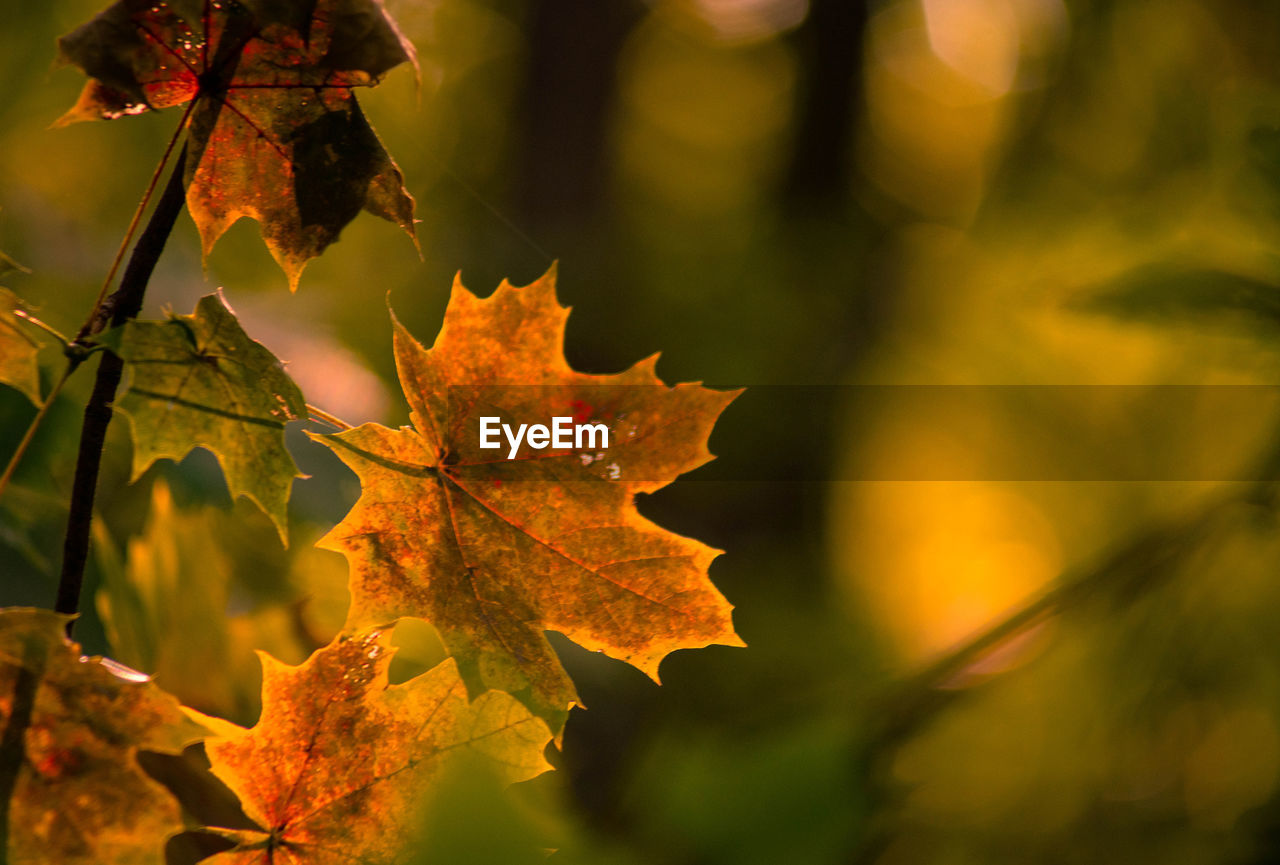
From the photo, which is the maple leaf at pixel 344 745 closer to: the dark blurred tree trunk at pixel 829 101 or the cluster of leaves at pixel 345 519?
the cluster of leaves at pixel 345 519

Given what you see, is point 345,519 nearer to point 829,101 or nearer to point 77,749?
point 77,749

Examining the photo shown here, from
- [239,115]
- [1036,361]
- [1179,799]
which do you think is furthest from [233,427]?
[1036,361]

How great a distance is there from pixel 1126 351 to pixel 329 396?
144 centimetres

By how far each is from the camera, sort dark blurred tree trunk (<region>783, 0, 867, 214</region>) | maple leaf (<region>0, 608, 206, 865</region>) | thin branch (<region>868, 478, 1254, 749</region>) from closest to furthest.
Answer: maple leaf (<region>0, 608, 206, 865</region>) → thin branch (<region>868, 478, 1254, 749</region>) → dark blurred tree trunk (<region>783, 0, 867, 214</region>)

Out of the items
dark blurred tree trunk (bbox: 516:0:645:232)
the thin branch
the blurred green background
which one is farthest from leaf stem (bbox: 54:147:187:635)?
dark blurred tree trunk (bbox: 516:0:645:232)

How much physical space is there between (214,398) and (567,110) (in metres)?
2.02

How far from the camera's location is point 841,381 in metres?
2.34

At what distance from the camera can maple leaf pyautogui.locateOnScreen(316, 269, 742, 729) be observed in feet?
1.14

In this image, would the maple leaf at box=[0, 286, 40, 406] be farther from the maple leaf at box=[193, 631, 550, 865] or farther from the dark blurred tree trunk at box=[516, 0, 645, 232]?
the dark blurred tree trunk at box=[516, 0, 645, 232]

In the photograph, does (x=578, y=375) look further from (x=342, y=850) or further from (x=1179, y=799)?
(x=1179, y=799)

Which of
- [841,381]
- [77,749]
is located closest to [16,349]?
[77,749]

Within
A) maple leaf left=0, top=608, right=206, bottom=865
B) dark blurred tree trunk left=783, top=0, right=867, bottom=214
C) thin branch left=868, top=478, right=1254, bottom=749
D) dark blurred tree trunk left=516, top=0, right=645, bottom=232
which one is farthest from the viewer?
dark blurred tree trunk left=783, top=0, right=867, bottom=214

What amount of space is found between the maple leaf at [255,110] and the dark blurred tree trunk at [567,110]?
1718 millimetres

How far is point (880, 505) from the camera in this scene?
2793mm
